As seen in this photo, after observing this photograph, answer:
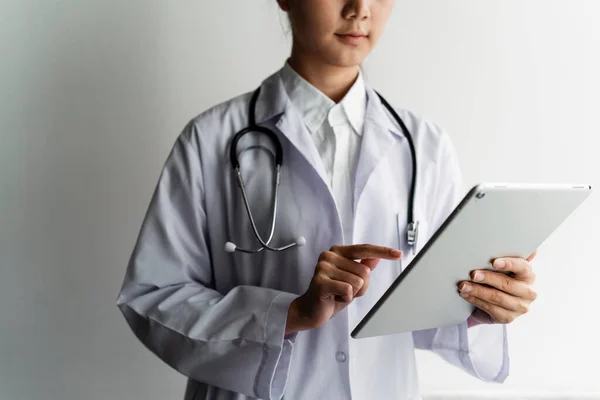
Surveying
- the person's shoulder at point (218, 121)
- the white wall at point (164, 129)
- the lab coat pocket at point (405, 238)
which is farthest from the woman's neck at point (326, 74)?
the white wall at point (164, 129)

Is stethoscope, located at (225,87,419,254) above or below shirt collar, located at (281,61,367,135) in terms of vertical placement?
below

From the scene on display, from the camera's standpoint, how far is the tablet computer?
0.70 meters

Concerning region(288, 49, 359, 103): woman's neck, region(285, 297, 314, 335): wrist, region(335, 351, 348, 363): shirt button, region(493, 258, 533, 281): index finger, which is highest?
region(288, 49, 359, 103): woman's neck

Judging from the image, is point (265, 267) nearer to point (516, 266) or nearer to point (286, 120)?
point (286, 120)

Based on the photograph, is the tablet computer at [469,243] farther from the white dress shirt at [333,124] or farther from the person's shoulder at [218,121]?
the person's shoulder at [218,121]

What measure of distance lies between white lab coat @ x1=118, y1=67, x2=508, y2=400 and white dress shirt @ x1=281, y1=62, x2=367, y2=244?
0.03 metres

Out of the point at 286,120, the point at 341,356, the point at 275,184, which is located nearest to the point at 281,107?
the point at 286,120

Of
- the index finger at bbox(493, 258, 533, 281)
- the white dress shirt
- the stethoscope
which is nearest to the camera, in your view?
the index finger at bbox(493, 258, 533, 281)

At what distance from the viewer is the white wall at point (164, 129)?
1360 millimetres

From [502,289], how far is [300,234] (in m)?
0.31

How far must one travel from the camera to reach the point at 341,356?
96cm

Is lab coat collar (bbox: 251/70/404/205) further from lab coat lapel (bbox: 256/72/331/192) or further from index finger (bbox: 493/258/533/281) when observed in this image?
index finger (bbox: 493/258/533/281)

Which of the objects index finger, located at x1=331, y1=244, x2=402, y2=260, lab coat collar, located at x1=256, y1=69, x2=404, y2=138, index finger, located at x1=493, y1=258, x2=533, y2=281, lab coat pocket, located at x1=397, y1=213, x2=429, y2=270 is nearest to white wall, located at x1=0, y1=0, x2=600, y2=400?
lab coat collar, located at x1=256, y1=69, x2=404, y2=138

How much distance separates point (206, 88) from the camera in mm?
1404
